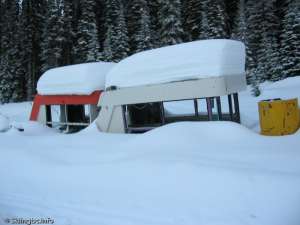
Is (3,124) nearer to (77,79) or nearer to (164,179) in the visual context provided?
(77,79)

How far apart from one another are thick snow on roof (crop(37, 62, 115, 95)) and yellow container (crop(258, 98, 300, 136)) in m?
5.32

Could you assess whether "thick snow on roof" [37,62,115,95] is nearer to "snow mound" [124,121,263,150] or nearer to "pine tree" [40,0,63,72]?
"snow mound" [124,121,263,150]

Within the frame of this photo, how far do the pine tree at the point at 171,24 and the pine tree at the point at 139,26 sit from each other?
5.64 feet

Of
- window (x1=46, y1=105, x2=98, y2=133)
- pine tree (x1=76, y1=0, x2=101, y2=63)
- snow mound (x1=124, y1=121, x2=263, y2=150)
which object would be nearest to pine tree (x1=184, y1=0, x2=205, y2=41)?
pine tree (x1=76, y1=0, x2=101, y2=63)

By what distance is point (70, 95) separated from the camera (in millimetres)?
10773

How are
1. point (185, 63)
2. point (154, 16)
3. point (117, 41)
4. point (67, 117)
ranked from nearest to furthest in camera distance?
point (185, 63) < point (67, 117) < point (117, 41) < point (154, 16)

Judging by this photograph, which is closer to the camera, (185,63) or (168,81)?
(185,63)

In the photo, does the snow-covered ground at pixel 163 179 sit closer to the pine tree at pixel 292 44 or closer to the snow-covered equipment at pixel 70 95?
the snow-covered equipment at pixel 70 95

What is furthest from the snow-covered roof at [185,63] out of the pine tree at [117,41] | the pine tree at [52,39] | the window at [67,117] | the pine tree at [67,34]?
the pine tree at [67,34]

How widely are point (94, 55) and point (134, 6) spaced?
7.24 m

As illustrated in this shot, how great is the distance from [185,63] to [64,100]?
4874 millimetres

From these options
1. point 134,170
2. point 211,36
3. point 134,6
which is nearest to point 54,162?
point 134,170

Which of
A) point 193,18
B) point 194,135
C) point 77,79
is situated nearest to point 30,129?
point 77,79

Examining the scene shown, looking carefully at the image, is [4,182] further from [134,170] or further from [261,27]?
[261,27]
